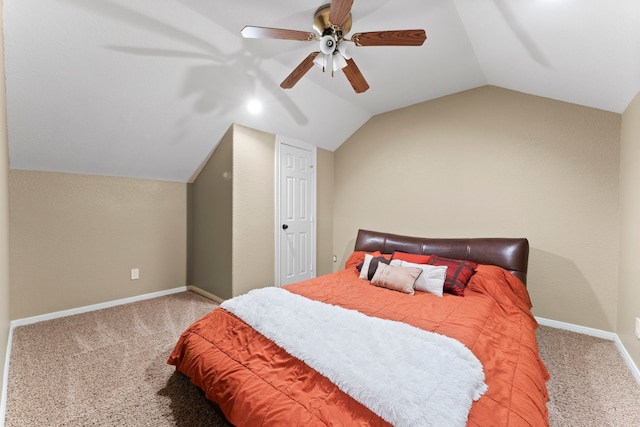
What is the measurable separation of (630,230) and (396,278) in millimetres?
1878

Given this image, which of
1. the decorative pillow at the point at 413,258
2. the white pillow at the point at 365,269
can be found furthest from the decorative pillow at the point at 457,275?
the white pillow at the point at 365,269

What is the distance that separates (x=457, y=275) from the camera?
247 centimetres

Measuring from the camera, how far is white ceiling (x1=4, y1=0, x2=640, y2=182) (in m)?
1.80

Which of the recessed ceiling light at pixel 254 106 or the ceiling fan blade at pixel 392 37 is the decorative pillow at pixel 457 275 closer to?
the ceiling fan blade at pixel 392 37

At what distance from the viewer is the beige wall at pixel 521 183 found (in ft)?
8.45

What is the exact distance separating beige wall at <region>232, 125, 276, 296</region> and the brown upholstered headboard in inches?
49.4

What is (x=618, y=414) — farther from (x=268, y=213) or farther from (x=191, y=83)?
(x=191, y=83)

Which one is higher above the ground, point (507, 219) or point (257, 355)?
point (507, 219)

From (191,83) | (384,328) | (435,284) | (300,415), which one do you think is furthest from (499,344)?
(191,83)

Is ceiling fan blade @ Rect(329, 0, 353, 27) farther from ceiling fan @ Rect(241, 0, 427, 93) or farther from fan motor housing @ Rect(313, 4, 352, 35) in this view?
fan motor housing @ Rect(313, 4, 352, 35)

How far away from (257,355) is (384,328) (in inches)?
27.7

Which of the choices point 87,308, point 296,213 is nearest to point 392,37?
point 296,213

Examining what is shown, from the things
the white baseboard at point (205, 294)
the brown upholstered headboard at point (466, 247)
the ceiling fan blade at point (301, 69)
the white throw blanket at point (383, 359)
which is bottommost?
the white baseboard at point (205, 294)

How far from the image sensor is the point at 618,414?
1596 millimetres
